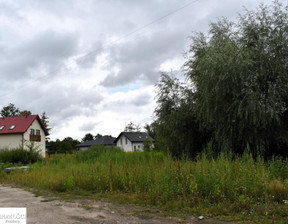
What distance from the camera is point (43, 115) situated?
6769 cm

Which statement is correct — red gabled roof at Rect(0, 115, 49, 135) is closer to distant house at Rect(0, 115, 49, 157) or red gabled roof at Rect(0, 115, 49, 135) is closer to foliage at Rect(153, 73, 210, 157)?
distant house at Rect(0, 115, 49, 157)

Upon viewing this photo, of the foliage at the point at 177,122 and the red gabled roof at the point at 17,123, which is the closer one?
the foliage at the point at 177,122

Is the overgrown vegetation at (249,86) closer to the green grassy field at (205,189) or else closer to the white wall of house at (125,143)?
the green grassy field at (205,189)

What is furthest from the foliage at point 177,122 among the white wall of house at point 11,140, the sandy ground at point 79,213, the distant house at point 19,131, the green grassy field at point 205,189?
the white wall of house at point 11,140

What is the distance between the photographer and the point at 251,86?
10.4 m

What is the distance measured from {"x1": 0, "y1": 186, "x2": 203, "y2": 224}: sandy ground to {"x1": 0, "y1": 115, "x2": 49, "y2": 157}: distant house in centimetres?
3274

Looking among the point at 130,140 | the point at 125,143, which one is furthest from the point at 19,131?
the point at 125,143

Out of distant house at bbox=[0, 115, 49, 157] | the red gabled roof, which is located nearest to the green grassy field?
distant house at bbox=[0, 115, 49, 157]

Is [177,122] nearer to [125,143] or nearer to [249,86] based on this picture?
[249,86]

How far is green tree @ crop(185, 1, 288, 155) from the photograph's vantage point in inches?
403

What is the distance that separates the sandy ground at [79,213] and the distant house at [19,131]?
32.7 m

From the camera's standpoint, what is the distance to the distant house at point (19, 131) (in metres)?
37.6

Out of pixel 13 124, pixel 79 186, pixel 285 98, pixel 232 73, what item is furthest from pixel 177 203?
pixel 13 124

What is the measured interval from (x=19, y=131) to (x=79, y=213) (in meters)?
36.1
